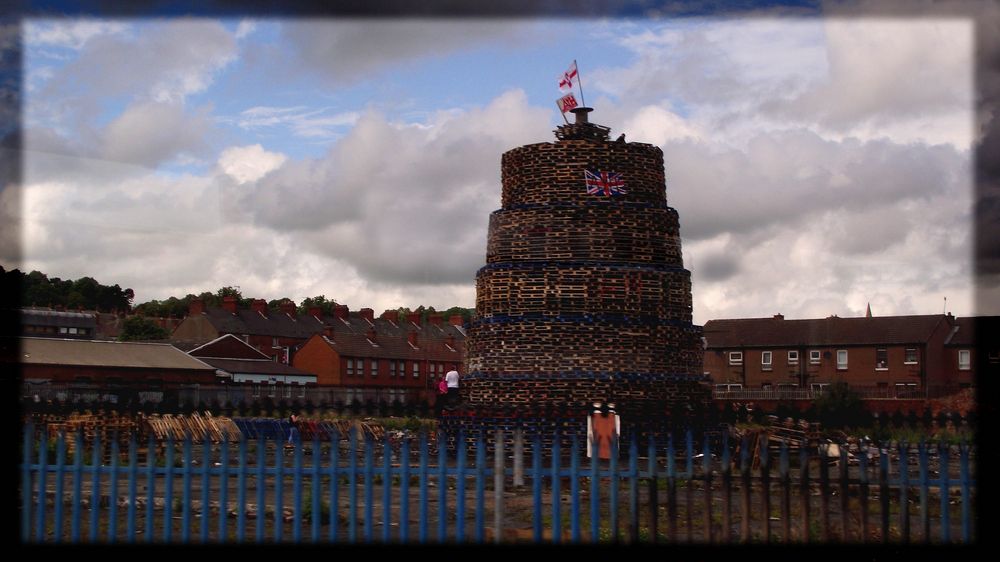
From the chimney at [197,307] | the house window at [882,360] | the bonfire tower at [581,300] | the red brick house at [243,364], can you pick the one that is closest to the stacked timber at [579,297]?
the bonfire tower at [581,300]

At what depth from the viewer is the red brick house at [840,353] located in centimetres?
6594

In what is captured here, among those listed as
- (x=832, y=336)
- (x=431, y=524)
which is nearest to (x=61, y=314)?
(x=832, y=336)

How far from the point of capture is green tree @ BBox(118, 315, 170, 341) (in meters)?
86.8

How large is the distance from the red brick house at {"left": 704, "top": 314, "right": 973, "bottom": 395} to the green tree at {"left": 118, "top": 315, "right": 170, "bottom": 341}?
146ft

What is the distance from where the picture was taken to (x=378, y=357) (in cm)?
8225

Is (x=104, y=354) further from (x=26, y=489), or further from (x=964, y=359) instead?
(x=964, y=359)

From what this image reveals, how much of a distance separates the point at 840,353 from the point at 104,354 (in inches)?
1735

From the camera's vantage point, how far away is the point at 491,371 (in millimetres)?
24016

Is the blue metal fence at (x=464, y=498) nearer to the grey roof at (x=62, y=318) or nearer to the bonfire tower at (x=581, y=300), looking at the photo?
the bonfire tower at (x=581, y=300)

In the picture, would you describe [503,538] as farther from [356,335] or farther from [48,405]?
[356,335]

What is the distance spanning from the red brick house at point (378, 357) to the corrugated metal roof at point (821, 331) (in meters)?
20.8

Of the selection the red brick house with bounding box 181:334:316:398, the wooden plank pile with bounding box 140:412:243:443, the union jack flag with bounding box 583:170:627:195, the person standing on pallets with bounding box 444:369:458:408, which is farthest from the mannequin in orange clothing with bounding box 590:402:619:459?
the red brick house with bounding box 181:334:316:398

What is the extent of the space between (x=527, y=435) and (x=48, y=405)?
2504cm

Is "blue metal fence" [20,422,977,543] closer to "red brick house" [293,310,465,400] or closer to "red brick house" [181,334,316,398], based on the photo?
"red brick house" [181,334,316,398]
